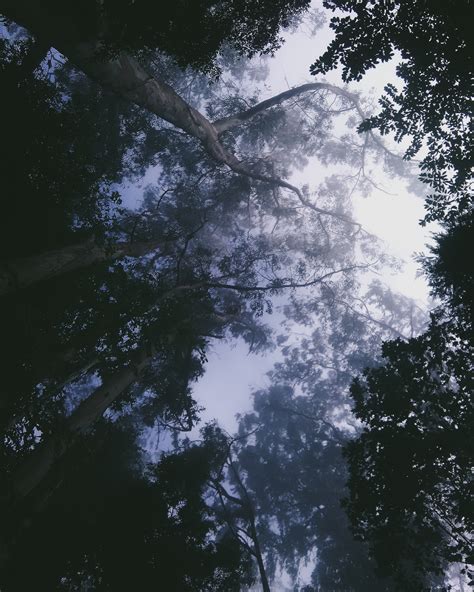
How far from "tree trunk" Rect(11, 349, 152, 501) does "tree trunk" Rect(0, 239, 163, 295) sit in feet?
10.2

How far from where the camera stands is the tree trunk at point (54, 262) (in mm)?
6133

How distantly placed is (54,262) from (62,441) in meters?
3.97

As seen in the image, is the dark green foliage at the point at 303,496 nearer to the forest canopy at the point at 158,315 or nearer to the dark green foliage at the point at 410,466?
the forest canopy at the point at 158,315

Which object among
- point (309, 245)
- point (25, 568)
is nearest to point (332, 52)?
point (25, 568)

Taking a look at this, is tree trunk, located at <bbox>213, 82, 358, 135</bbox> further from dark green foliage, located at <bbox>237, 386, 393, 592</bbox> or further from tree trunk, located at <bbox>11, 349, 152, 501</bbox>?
dark green foliage, located at <bbox>237, 386, 393, 592</bbox>

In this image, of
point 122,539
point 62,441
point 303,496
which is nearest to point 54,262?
point 62,441

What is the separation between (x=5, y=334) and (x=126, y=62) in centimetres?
656

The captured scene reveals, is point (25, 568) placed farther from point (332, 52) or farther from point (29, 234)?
point (332, 52)

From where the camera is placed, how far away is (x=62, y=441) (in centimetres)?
657

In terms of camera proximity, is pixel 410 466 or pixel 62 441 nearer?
pixel 410 466

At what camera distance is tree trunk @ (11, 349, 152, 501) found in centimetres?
584

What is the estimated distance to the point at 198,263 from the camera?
15375 millimetres

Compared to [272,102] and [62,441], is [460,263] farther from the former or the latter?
[272,102]

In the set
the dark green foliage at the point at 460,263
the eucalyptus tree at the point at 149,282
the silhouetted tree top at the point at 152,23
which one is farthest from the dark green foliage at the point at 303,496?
the silhouetted tree top at the point at 152,23
